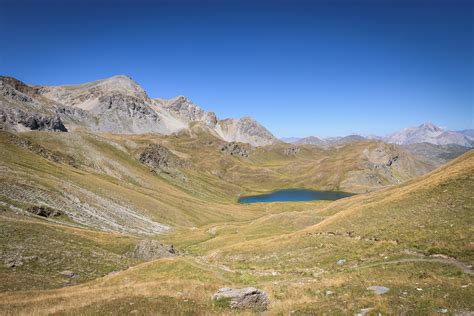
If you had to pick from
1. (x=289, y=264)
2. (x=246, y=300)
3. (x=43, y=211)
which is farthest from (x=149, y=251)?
(x=246, y=300)

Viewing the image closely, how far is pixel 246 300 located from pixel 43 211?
2624 inches

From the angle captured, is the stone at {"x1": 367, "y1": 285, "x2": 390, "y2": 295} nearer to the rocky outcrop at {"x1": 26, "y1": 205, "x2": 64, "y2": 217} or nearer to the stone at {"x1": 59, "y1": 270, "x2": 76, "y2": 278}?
the stone at {"x1": 59, "y1": 270, "x2": 76, "y2": 278}

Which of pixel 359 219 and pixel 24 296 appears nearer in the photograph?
pixel 24 296

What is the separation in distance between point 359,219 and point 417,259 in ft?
70.6

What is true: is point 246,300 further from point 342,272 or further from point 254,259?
point 254,259

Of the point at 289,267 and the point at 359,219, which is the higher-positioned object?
the point at 359,219

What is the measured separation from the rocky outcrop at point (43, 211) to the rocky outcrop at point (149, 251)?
84.3 ft

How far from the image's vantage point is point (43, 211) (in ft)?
230

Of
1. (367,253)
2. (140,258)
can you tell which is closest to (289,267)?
(367,253)

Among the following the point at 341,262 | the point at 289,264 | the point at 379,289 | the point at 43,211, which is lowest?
the point at 43,211

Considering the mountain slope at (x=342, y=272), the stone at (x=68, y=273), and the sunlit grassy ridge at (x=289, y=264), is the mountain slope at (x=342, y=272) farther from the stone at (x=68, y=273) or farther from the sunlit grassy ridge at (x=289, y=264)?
the stone at (x=68, y=273)

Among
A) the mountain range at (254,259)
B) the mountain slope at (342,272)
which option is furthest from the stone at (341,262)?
the mountain range at (254,259)

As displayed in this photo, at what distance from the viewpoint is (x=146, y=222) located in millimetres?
102875

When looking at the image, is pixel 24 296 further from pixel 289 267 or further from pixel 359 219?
pixel 359 219
